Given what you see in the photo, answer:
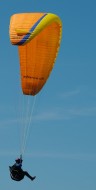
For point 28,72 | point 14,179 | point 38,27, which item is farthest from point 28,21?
point 14,179

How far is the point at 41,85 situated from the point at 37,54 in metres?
2.28

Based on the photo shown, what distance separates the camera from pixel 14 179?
6469 cm

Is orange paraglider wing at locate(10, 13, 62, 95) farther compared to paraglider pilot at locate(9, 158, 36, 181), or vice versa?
paraglider pilot at locate(9, 158, 36, 181)

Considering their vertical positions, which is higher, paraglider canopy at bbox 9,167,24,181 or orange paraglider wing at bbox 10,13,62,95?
orange paraglider wing at bbox 10,13,62,95

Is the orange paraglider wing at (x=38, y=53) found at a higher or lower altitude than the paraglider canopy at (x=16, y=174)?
higher

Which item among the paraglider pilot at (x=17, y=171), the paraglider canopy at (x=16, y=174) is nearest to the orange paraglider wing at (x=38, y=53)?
the paraglider pilot at (x=17, y=171)

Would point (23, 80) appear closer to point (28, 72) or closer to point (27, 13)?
point (28, 72)

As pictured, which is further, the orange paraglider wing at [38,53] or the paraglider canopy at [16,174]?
the paraglider canopy at [16,174]

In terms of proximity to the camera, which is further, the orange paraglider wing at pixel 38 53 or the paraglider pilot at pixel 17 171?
the paraglider pilot at pixel 17 171

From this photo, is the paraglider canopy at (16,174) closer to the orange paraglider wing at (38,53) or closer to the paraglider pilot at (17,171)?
the paraglider pilot at (17,171)

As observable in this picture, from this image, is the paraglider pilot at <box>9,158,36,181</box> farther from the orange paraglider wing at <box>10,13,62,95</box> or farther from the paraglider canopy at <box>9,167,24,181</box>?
the orange paraglider wing at <box>10,13,62,95</box>

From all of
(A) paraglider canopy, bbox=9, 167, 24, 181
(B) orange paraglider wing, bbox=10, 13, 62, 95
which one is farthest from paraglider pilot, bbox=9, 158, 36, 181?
(B) orange paraglider wing, bbox=10, 13, 62, 95

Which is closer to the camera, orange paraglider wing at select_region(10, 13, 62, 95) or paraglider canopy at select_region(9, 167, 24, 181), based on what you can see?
orange paraglider wing at select_region(10, 13, 62, 95)

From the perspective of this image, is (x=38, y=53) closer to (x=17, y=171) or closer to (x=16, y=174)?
(x=17, y=171)
